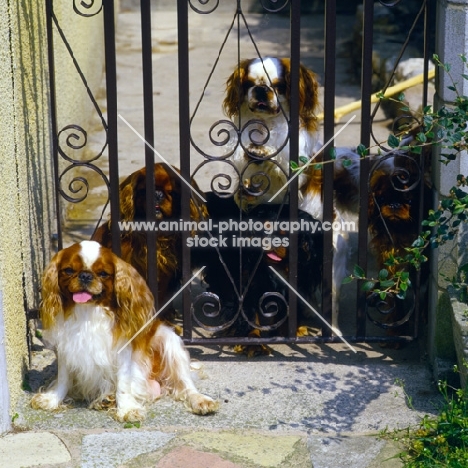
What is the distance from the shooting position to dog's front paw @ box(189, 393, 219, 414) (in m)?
4.49

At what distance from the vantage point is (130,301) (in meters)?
4.41

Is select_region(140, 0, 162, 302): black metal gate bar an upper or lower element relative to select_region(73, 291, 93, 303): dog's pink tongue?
upper

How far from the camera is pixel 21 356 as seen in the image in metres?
4.67

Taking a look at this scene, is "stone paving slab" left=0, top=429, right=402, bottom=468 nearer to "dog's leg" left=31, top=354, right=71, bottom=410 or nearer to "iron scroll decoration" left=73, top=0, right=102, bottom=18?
"dog's leg" left=31, top=354, right=71, bottom=410

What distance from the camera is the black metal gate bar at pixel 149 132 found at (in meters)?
4.60

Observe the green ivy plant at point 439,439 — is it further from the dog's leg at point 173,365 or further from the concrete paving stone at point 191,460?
the dog's leg at point 173,365

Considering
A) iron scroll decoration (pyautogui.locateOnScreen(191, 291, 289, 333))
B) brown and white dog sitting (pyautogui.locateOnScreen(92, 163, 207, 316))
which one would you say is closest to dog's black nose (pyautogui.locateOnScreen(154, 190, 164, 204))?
brown and white dog sitting (pyautogui.locateOnScreen(92, 163, 207, 316))

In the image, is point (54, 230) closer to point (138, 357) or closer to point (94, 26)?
point (138, 357)

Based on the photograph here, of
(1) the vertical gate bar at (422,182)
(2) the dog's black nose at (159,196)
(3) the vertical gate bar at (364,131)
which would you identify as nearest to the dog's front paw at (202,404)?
(3) the vertical gate bar at (364,131)

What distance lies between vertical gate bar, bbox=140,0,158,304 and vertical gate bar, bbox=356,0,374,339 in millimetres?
1053

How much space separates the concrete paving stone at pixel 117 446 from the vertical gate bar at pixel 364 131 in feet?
4.17

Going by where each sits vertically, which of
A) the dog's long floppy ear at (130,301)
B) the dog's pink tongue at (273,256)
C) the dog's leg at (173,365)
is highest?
the dog's pink tongue at (273,256)

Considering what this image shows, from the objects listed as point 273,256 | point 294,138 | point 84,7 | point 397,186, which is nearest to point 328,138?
point 294,138

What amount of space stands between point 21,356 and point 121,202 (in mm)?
980
